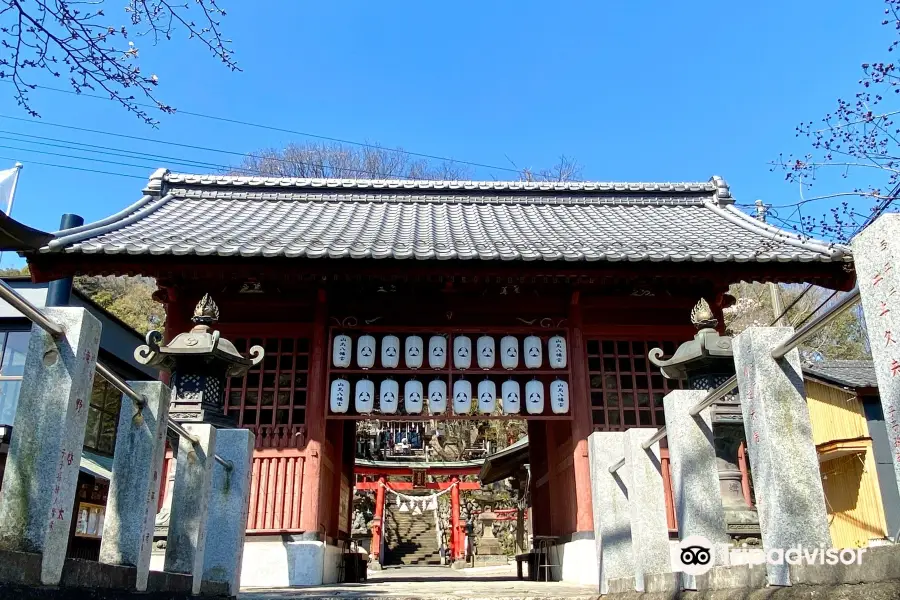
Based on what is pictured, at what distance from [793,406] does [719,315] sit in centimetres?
686

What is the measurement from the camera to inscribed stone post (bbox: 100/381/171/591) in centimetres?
402

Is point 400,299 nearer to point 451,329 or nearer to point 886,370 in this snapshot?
point 451,329

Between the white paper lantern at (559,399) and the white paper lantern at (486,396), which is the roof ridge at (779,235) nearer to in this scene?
the white paper lantern at (559,399)

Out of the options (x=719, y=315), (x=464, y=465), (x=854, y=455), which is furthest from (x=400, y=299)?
(x=464, y=465)

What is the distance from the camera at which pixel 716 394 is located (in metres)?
4.13

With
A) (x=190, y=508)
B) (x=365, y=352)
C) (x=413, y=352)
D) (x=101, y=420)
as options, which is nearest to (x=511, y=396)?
(x=413, y=352)

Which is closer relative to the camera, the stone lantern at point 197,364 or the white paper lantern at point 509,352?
the stone lantern at point 197,364

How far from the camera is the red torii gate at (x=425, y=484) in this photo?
84.6ft

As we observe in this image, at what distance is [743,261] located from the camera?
849 centimetres

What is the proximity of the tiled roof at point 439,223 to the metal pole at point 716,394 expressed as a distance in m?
3.61

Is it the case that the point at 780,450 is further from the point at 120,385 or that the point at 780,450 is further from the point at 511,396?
the point at 511,396

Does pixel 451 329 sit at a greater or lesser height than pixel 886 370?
greater

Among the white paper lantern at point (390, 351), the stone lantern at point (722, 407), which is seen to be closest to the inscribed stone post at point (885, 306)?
the stone lantern at point (722, 407)

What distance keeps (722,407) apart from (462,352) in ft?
14.4
